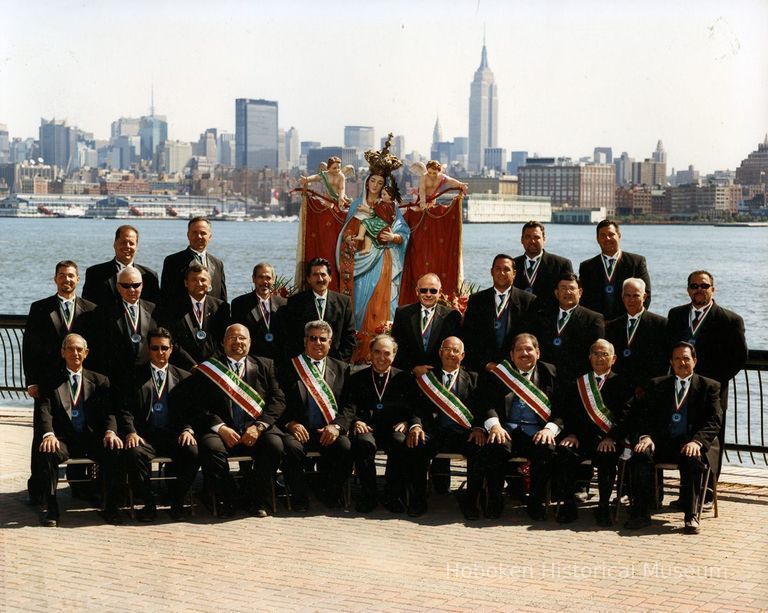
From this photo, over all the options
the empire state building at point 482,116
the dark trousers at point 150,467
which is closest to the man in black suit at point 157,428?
the dark trousers at point 150,467

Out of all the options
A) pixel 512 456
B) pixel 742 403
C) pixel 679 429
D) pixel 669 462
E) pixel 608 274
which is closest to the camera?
pixel 669 462

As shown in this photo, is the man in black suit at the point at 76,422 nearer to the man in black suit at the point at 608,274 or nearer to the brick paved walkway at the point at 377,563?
the brick paved walkway at the point at 377,563

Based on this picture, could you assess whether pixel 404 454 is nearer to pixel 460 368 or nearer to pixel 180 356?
pixel 460 368

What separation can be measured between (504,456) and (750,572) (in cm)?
189

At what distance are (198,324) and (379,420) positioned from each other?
1.52 metres

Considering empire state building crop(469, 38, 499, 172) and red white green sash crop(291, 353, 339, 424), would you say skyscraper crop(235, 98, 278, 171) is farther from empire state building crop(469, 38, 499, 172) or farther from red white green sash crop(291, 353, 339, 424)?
red white green sash crop(291, 353, 339, 424)

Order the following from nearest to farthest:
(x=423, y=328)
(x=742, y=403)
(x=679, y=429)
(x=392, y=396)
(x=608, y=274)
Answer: (x=679, y=429), (x=392, y=396), (x=423, y=328), (x=608, y=274), (x=742, y=403)

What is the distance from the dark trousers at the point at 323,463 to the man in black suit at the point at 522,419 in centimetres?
95

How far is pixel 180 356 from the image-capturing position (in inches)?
370

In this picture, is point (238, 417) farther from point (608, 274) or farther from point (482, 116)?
point (482, 116)

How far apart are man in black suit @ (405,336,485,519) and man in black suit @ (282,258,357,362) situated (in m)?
0.89

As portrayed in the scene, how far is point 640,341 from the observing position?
9.13m

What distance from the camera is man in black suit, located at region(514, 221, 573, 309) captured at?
10000 millimetres

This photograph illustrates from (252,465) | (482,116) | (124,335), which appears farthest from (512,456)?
(482,116)
